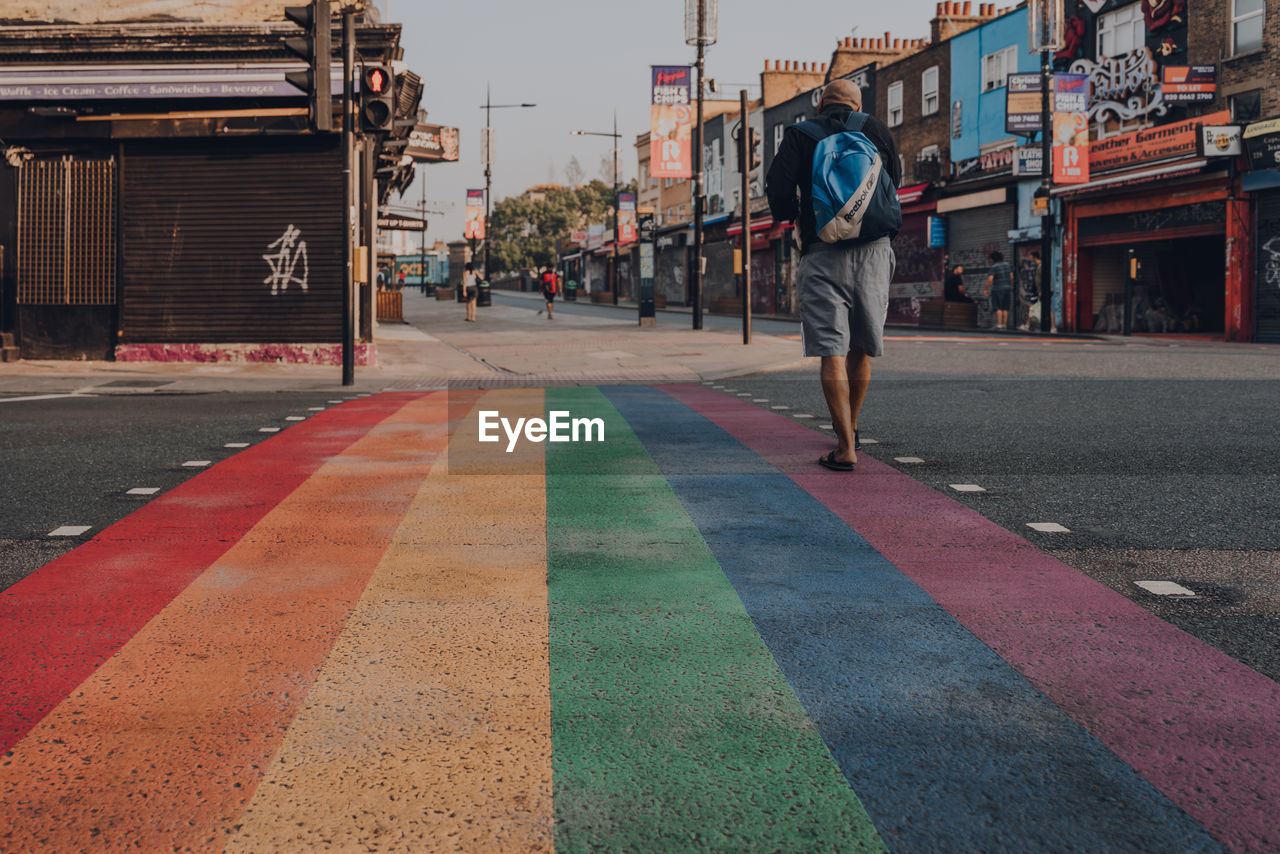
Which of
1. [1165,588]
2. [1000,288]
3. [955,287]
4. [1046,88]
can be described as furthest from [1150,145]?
[1165,588]

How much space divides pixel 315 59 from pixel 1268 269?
20486 mm

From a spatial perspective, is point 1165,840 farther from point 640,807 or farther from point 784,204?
point 784,204

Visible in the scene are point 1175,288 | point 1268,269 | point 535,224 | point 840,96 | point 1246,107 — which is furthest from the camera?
point 535,224

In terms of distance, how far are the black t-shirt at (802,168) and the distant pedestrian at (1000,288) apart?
82.3 ft

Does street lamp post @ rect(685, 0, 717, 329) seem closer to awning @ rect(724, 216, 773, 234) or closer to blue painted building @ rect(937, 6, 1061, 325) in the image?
blue painted building @ rect(937, 6, 1061, 325)

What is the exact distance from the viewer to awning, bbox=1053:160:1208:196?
25406 millimetres

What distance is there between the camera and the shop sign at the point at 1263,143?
23297 mm

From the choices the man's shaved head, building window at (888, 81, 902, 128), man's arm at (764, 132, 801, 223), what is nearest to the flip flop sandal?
man's arm at (764, 132, 801, 223)

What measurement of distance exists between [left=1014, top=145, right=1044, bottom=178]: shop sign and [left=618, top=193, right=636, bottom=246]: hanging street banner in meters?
20.1

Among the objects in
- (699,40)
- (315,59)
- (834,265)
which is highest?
(699,40)

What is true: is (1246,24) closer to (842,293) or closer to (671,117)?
(671,117)

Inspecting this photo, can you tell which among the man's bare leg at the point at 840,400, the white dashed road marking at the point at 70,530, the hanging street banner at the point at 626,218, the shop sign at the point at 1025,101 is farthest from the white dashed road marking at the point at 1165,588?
the hanging street banner at the point at 626,218

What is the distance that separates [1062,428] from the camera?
28.4 feet

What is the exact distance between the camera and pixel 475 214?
51.1m
